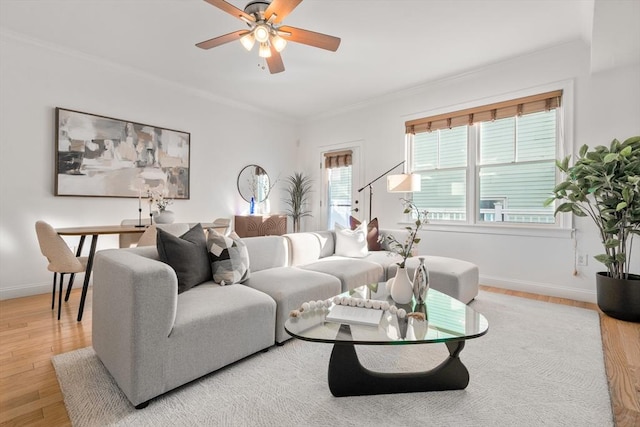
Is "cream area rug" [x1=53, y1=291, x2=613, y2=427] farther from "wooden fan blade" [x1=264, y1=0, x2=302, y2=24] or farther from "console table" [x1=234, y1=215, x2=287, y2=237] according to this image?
"console table" [x1=234, y1=215, x2=287, y2=237]

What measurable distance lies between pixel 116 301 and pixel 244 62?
10.4ft

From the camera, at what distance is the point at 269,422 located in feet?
4.64

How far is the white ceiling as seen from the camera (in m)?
2.71

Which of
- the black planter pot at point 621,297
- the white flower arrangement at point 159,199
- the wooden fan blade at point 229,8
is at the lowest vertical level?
the black planter pot at point 621,297

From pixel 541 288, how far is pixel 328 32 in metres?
3.69

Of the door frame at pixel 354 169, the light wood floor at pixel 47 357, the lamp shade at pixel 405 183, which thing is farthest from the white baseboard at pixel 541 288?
the door frame at pixel 354 169

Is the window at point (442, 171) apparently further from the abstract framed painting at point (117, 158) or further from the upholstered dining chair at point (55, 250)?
the upholstered dining chair at point (55, 250)

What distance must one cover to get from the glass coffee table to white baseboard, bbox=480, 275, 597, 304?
2445 mm

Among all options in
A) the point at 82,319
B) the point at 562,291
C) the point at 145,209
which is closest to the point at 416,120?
the point at 562,291

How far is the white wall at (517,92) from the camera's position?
315 centimetres

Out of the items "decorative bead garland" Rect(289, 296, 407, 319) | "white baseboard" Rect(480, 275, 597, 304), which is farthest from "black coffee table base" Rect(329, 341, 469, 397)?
"white baseboard" Rect(480, 275, 597, 304)

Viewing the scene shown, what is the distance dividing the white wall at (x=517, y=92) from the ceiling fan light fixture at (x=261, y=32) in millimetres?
2837

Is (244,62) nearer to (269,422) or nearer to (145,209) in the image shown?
(145,209)

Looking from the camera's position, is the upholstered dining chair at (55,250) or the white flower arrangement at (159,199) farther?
the white flower arrangement at (159,199)
